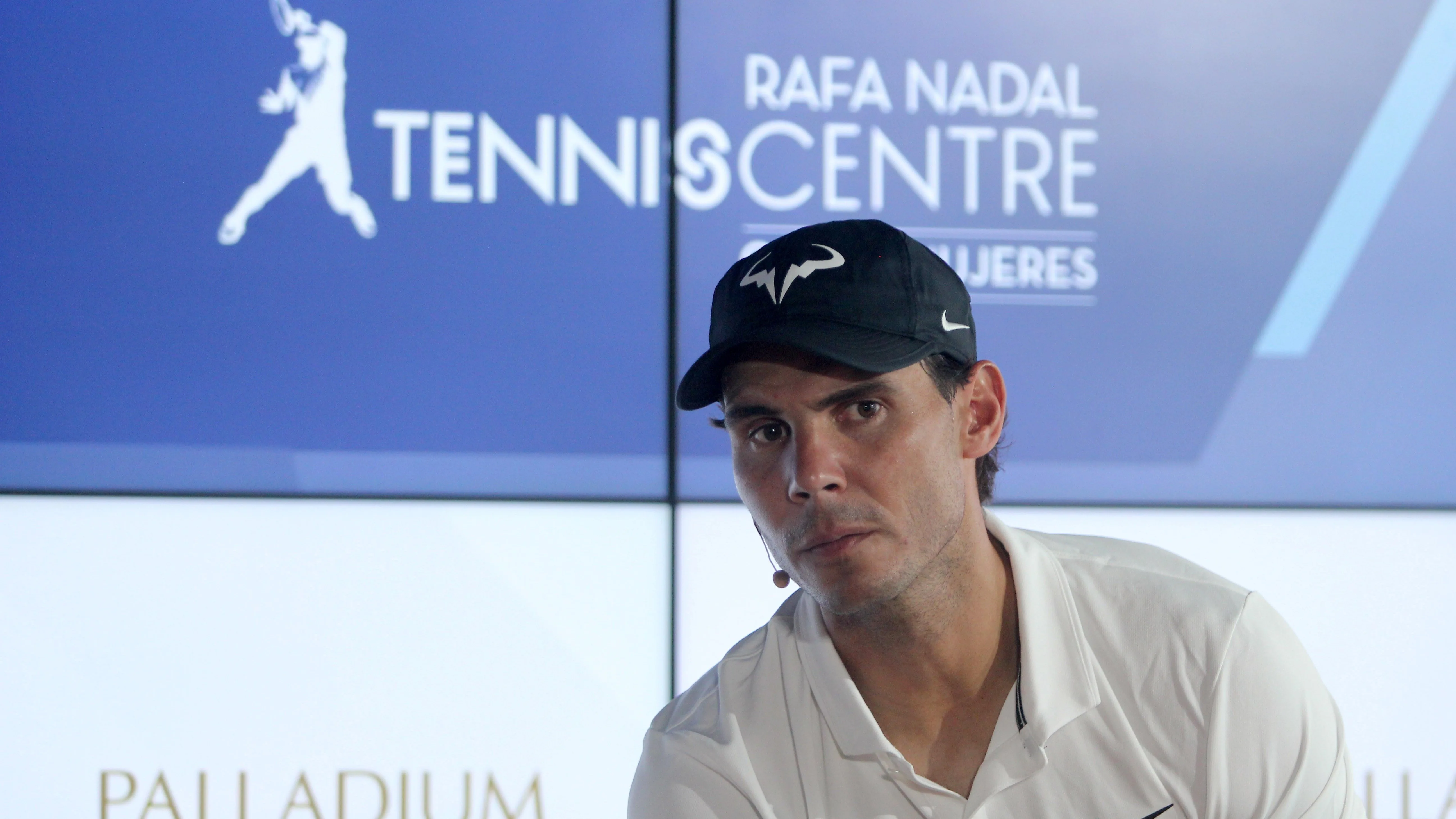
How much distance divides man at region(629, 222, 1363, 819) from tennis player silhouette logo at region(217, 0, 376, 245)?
1.45 meters

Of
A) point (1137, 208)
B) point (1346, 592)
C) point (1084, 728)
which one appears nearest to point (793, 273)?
point (1084, 728)

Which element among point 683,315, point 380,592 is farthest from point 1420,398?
point 380,592

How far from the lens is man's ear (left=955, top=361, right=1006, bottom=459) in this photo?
136cm

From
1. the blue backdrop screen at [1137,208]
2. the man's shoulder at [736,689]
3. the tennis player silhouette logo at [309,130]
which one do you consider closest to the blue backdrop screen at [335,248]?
the tennis player silhouette logo at [309,130]

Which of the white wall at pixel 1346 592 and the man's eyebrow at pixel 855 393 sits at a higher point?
the man's eyebrow at pixel 855 393

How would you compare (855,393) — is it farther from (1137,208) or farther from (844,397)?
(1137,208)

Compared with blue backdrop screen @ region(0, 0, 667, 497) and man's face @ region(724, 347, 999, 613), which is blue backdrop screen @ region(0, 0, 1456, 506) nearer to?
blue backdrop screen @ region(0, 0, 667, 497)

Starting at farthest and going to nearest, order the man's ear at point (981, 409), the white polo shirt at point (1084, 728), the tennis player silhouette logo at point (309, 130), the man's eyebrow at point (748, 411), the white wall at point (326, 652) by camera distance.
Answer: the tennis player silhouette logo at point (309, 130), the white wall at point (326, 652), the man's ear at point (981, 409), the man's eyebrow at point (748, 411), the white polo shirt at point (1084, 728)

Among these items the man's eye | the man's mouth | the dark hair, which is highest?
the dark hair

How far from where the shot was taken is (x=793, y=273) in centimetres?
124

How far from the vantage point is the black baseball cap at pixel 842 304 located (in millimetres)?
1201

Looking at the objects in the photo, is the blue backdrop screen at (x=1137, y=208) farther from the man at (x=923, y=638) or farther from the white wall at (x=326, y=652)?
the man at (x=923, y=638)

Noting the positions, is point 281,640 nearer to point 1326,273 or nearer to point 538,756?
point 538,756

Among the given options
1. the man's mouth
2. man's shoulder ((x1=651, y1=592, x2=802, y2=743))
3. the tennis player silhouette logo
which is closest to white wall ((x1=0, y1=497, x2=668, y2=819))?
the tennis player silhouette logo
